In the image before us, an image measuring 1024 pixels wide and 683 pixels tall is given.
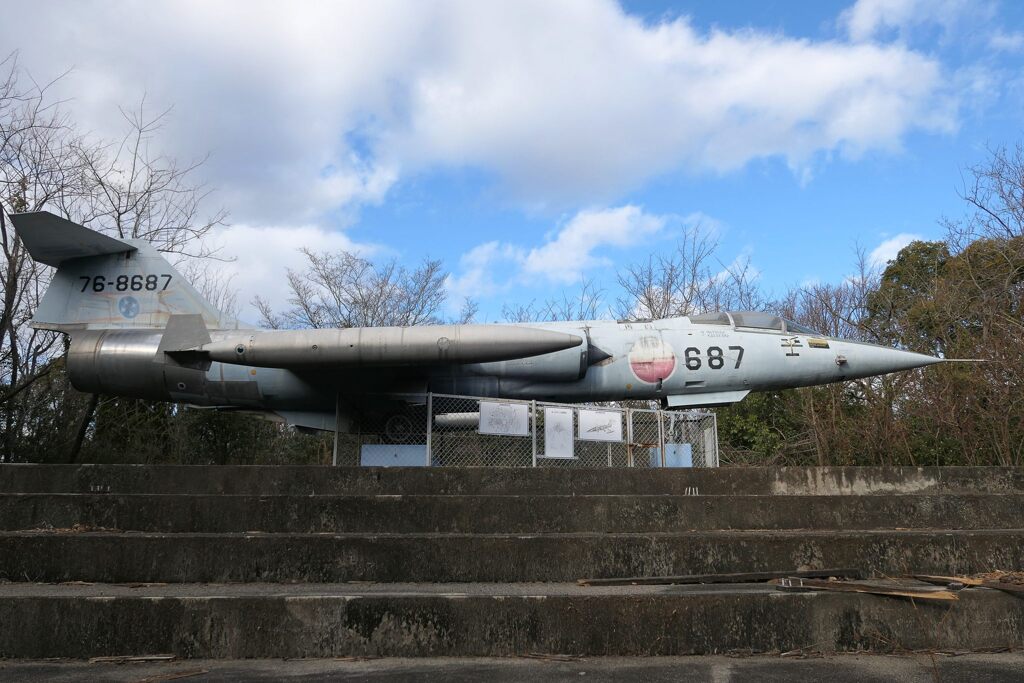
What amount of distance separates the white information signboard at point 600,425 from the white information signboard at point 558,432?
25 centimetres

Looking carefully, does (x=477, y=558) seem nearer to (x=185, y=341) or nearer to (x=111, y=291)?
(x=185, y=341)

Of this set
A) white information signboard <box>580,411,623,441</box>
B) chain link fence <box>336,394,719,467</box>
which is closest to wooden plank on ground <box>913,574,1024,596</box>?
chain link fence <box>336,394,719,467</box>

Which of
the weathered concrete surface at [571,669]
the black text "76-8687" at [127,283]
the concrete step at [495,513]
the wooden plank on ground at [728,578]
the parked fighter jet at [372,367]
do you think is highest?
the black text "76-8687" at [127,283]

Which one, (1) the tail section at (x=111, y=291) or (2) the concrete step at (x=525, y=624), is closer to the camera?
(2) the concrete step at (x=525, y=624)

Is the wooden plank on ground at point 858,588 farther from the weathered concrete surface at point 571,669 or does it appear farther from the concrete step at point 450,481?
the concrete step at point 450,481

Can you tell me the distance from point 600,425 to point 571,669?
697 cm

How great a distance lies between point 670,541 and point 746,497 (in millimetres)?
1206

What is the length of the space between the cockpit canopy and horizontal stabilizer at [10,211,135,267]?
36.0ft

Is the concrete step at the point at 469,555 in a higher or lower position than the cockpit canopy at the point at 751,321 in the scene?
lower

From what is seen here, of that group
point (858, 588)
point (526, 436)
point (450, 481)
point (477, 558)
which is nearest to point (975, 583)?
point (858, 588)

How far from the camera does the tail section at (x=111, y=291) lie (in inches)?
483

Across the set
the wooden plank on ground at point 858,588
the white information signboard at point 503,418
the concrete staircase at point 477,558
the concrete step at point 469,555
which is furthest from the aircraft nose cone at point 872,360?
the wooden plank on ground at point 858,588

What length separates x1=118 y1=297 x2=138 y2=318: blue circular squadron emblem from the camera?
40.8 feet

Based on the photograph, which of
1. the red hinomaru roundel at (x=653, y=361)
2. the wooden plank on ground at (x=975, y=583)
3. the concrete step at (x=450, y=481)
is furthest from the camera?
the red hinomaru roundel at (x=653, y=361)
